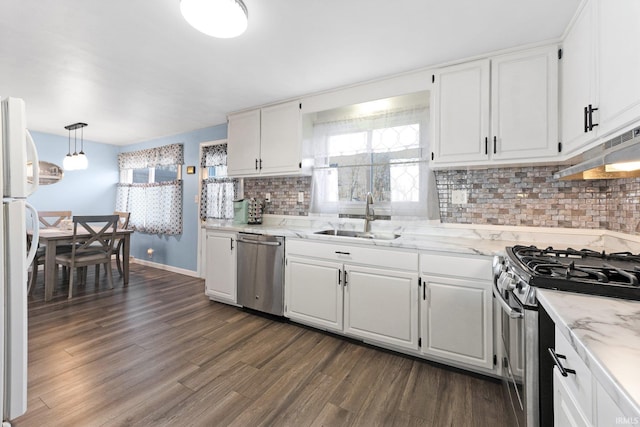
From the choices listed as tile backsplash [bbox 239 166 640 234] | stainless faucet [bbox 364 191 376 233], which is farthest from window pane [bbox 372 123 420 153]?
stainless faucet [bbox 364 191 376 233]

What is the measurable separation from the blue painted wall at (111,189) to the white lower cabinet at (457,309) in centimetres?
338

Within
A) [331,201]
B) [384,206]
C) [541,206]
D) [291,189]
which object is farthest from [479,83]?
[291,189]

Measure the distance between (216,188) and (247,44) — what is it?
2445 mm

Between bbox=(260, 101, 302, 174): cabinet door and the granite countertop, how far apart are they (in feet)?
7.72

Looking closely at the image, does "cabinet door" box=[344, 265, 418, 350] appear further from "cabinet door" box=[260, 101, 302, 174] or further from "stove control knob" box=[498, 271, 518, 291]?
"cabinet door" box=[260, 101, 302, 174]

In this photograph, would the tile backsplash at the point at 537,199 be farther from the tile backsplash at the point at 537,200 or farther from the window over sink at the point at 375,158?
the window over sink at the point at 375,158

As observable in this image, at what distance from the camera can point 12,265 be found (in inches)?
48.8

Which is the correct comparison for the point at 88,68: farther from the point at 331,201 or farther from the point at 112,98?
the point at 331,201

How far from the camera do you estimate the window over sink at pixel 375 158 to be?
243 cm

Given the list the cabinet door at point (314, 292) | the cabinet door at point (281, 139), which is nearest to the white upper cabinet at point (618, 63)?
the cabinet door at point (314, 292)

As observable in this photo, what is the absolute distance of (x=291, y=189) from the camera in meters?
3.30

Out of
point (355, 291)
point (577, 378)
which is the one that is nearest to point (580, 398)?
point (577, 378)

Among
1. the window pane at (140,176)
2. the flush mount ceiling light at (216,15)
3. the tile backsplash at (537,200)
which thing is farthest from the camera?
the window pane at (140,176)

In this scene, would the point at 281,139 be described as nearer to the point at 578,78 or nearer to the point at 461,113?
the point at 461,113
